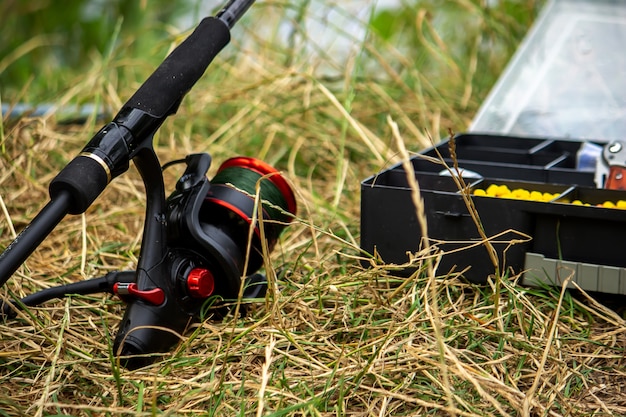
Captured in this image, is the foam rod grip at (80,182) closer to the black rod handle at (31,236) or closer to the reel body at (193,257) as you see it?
the black rod handle at (31,236)

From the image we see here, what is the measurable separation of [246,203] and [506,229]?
494 mm

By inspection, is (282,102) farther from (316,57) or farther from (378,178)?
(378,178)

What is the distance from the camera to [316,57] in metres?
2.62

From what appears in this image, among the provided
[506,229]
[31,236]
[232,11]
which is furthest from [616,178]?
[31,236]

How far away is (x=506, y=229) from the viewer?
1.42m

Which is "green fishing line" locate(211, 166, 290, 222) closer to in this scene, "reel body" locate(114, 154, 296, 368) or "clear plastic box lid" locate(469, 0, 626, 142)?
"reel body" locate(114, 154, 296, 368)

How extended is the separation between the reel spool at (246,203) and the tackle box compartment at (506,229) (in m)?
0.17

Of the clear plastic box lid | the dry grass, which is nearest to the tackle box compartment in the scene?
the dry grass

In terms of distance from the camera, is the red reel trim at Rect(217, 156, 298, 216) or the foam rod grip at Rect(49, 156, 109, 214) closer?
the foam rod grip at Rect(49, 156, 109, 214)

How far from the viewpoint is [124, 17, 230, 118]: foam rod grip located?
1290 millimetres

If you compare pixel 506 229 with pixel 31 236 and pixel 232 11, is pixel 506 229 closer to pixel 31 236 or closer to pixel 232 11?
pixel 232 11

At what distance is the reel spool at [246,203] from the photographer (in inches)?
54.0

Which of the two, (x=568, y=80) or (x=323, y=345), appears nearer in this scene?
(x=323, y=345)

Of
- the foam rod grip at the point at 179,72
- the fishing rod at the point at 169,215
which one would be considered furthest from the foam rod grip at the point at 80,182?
the foam rod grip at the point at 179,72
